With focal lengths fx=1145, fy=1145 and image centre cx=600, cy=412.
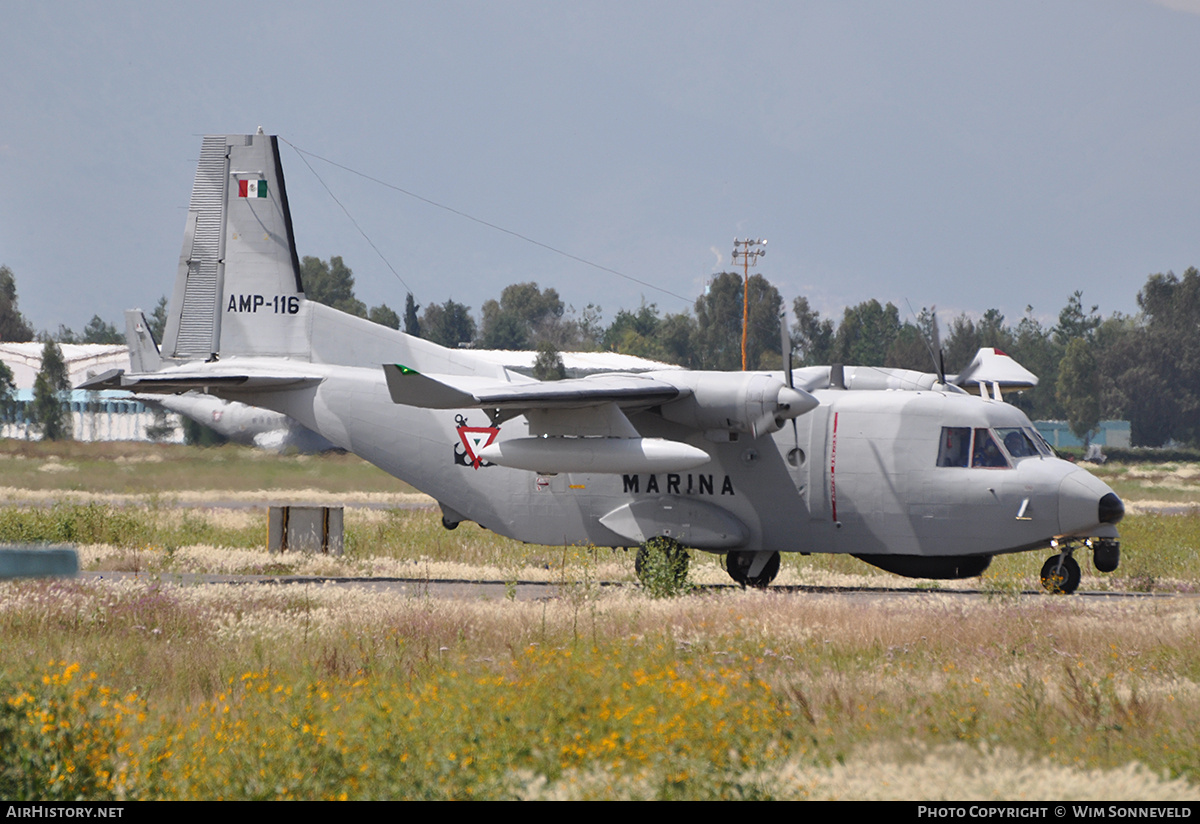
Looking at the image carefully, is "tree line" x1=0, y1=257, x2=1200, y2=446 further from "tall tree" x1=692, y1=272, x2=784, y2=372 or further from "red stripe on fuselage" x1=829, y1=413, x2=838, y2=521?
"red stripe on fuselage" x1=829, y1=413, x2=838, y2=521

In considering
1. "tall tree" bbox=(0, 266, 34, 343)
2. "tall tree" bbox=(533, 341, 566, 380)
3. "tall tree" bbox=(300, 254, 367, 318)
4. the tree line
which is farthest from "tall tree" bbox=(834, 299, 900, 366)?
"tall tree" bbox=(0, 266, 34, 343)

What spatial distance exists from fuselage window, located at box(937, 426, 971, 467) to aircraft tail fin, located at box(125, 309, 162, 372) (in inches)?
920

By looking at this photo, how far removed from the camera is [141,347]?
33.9 metres

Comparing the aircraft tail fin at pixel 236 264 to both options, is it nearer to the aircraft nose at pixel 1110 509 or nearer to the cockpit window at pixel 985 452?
the cockpit window at pixel 985 452

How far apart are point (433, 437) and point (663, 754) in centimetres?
1423

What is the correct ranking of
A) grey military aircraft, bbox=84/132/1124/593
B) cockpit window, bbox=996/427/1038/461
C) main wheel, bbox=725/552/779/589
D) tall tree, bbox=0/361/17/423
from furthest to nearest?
1. tall tree, bbox=0/361/17/423
2. main wheel, bbox=725/552/779/589
3. cockpit window, bbox=996/427/1038/461
4. grey military aircraft, bbox=84/132/1124/593

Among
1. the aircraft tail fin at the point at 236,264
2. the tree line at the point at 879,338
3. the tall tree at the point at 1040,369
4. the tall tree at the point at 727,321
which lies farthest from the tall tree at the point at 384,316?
the aircraft tail fin at the point at 236,264

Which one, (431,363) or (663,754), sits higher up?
(431,363)

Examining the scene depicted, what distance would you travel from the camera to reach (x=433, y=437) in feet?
69.3

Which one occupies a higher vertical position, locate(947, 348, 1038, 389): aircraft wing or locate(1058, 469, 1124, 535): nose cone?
locate(947, 348, 1038, 389): aircraft wing

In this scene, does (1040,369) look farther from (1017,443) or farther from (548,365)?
(1017,443)

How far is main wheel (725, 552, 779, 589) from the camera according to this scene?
2030cm
